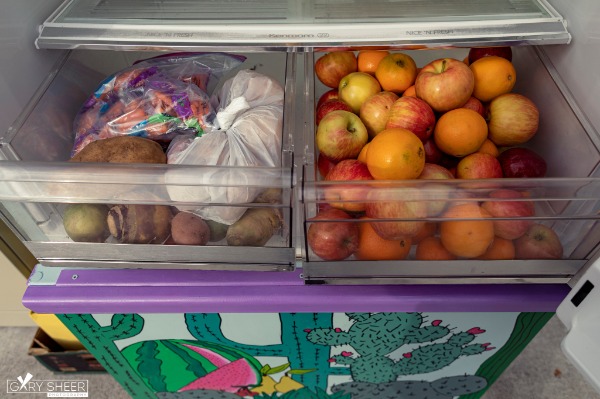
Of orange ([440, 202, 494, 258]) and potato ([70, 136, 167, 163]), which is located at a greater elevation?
orange ([440, 202, 494, 258])

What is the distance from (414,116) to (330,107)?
6.7 inches

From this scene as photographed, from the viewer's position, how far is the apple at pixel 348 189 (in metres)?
0.66

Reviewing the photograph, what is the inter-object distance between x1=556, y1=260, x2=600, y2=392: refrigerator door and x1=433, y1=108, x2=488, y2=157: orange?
0.27m

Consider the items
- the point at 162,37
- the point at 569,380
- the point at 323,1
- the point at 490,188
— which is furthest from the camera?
the point at 569,380

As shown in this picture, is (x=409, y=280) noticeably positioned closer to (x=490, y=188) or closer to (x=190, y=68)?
(x=490, y=188)

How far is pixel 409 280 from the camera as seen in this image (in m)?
0.79

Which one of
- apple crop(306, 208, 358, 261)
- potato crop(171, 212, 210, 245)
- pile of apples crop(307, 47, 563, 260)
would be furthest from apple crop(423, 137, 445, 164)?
potato crop(171, 212, 210, 245)

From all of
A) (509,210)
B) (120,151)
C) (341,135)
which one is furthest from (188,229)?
(509,210)

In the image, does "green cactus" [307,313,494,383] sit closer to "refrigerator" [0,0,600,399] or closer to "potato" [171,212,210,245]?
"refrigerator" [0,0,600,399]

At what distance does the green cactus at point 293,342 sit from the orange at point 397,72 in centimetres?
46

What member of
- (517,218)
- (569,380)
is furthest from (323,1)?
(569,380)

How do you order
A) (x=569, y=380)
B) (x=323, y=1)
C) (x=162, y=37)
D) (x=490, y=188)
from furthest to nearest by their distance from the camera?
1. (x=569, y=380)
2. (x=323, y=1)
3. (x=162, y=37)
4. (x=490, y=188)

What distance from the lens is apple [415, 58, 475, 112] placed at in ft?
2.54

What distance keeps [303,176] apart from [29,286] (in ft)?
1.81
